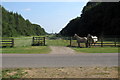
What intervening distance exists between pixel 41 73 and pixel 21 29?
117 metres

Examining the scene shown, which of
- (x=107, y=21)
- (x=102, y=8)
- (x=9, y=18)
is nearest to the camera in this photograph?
(x=107, y=21)

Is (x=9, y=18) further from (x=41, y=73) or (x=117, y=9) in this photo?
(x=41, y=73)

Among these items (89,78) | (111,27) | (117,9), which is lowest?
(89,78)

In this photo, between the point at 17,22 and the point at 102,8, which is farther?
the point at 17,22

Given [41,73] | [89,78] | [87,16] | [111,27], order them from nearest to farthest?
[89,78]
[41,73]
[111,27]
[87,16]

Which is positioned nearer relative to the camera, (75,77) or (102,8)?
(75,77)

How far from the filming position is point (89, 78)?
25.0 feet

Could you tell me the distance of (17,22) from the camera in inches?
4813

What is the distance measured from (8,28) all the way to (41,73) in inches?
3534

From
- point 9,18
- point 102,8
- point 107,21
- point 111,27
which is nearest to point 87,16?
point 102,8

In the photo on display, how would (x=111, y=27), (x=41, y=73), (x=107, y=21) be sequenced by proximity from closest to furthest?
1. (x=41, y=73)
2. (x=111, y=27)
3. (x=107, y=21)

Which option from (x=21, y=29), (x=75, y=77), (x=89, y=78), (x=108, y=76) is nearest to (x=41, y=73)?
(x=75, y=77)

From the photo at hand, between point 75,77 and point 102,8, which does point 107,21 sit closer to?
point 102,8

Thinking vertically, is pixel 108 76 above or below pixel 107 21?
below
